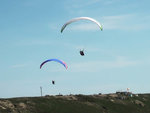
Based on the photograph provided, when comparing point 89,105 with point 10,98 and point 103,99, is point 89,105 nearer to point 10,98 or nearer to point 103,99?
point 103,99

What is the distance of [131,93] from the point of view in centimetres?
12512

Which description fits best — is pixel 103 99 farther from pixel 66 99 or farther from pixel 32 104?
pixel 32 104

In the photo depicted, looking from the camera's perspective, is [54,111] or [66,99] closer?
[54,111]

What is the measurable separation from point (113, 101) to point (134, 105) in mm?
6306

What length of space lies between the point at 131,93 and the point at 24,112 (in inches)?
2351

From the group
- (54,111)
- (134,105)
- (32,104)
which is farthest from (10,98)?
(134,105)

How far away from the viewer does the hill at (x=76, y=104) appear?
76.6 metres

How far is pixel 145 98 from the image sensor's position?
120688 millimetres

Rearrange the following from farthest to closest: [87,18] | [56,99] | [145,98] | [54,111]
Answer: [145,98]
[56,99]
[54,111]
[87,18]

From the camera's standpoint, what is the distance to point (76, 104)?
88750mm

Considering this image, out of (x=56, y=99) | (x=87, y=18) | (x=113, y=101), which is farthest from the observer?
(x=113, y=101)

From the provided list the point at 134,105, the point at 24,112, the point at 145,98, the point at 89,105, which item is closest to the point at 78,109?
the point at 89,105

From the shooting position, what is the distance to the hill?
76.6 meters

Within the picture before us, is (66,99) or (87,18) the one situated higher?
(87,18)
